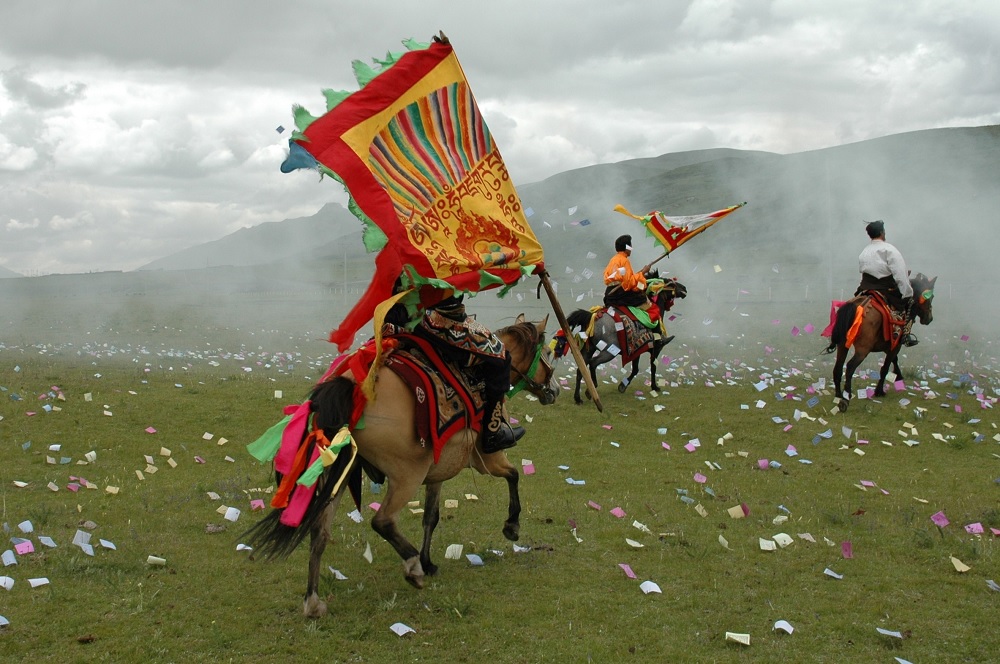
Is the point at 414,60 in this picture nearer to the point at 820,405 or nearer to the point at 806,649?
the point at 806,649

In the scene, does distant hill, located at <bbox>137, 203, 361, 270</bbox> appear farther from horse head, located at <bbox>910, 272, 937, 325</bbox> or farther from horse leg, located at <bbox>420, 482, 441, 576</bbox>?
horse leg, located at <bbox>420, 482, 441, 576</bbox>

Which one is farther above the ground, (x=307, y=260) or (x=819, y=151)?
(x=819, y=151)

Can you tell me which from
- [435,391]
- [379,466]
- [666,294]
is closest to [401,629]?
[379,466]

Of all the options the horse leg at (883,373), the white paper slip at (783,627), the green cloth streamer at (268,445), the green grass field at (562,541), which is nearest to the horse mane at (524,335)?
the green grass field at (562,541)

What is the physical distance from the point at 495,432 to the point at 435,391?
93 centimetres

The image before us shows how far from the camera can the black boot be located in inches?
285

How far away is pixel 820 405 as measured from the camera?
14438mm

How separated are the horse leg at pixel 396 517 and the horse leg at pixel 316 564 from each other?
374 millimetres

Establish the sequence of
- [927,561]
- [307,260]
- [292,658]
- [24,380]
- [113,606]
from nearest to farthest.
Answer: [292,658], [113,606], [927,561], [24,380], [307,260]

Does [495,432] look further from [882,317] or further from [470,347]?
[882,317]

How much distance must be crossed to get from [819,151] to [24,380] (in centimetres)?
7577

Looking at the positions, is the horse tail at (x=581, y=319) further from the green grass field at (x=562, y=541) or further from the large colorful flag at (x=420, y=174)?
the large colorful flag at (x=420, y=174)

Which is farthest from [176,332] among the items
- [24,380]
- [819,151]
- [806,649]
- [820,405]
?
[819,151]

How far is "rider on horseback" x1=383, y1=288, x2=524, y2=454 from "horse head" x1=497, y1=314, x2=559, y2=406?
0.72 m
